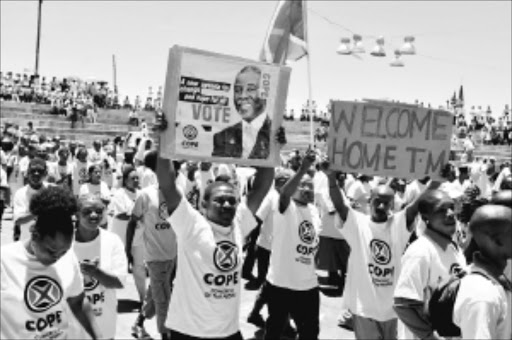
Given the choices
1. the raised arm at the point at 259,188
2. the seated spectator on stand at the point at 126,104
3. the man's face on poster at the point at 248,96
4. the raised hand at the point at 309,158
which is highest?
the seated spectator on stand at the point at 126,104

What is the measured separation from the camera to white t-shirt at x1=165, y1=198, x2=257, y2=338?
3.82 meters

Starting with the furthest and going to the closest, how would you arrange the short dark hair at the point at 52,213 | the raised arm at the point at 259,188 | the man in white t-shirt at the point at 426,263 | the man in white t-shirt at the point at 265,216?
the man in white t-shirt at the point at 265,216 → the raised arm at the point at 259,188 → the man in white t-shirt at the point at 426,263 → the short dark hair at the point at 52,213

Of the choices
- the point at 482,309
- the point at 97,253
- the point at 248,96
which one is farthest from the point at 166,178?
the point at 482,309

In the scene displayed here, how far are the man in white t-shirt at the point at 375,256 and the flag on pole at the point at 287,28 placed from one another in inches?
90.8

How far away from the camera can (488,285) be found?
243 centimetres

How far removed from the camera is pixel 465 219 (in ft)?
18.7

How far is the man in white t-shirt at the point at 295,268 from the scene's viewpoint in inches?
216

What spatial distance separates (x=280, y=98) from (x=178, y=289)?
1489mm

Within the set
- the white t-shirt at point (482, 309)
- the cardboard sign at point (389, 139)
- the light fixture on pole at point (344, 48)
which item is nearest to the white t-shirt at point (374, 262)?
the cardboard sign at point (389, 139)

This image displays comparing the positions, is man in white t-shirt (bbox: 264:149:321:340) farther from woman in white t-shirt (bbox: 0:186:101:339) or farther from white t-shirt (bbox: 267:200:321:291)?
woman in white t-shirt (bbox: 0:186:101:339)

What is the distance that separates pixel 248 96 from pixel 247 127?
213mm

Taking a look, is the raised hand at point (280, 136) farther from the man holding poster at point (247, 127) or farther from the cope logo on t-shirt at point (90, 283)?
the cope logo on t-shirt at point (90, 283)

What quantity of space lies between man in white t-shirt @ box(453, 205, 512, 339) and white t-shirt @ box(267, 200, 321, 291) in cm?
303

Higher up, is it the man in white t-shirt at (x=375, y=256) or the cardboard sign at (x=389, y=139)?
the cardboard sign at (x=389, y=139)
